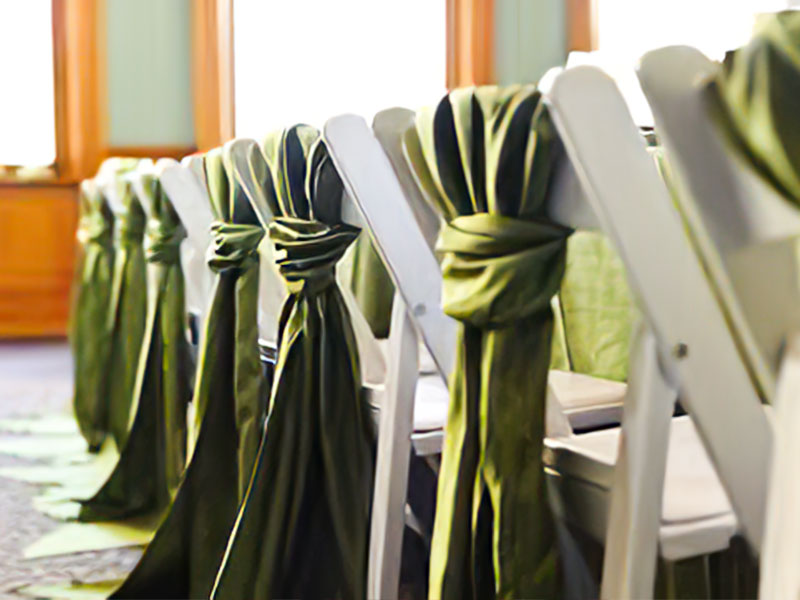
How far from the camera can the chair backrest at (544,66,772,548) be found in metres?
0.67

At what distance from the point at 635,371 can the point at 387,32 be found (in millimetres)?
4737

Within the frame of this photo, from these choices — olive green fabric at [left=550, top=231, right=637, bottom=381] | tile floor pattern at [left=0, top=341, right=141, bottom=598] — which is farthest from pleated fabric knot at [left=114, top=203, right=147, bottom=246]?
olive green fabric at [left=550, top=231, right=637, bottom=381]

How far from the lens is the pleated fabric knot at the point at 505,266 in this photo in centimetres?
80

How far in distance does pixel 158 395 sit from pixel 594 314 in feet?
3.29

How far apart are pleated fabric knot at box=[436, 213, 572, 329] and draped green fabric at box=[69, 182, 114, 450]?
182 cm

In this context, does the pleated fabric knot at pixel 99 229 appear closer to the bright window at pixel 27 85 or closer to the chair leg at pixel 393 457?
the chair leg at pixel 393 457

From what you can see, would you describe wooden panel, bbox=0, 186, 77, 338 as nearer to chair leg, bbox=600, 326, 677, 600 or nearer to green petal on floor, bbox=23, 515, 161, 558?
green petal on floor, bbox=23, 515, 161, 558

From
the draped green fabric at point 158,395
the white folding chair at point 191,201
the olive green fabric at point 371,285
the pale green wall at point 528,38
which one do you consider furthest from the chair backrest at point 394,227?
the pale green wall at point 528,38

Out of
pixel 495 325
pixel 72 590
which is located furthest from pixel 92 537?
pixel 495 325

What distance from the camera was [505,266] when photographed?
32.0 inches

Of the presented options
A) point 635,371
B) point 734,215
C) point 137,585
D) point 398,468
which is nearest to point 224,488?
point 137,585

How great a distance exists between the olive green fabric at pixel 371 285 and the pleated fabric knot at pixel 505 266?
29.9 inches

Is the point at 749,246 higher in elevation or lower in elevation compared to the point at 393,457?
higher

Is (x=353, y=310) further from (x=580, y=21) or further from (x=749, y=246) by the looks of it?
(x=580, y=21)
